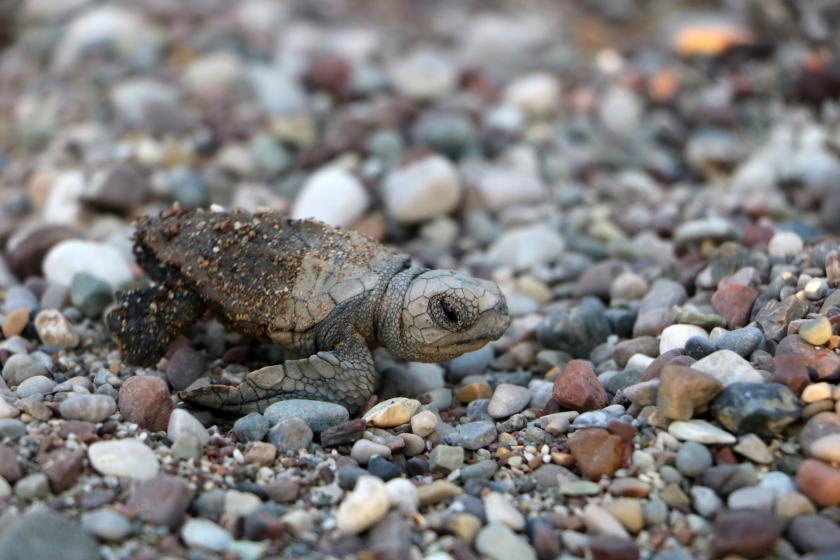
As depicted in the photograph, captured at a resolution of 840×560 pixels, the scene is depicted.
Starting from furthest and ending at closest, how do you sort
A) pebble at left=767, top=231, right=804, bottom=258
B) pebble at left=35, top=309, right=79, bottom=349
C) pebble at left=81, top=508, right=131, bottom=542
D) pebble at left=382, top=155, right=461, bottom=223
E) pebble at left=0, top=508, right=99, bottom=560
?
pebble at left=382, top=155, right=461, bottom=223 → pebble at left=767, top=231, right=804, bottom=258 → pebble at left=35, top=309, right=79, bottom=349 → pebble at left=81, top=508, right=131, bottom=542 → pebble at left=0, top=508, right=99, bottom=560

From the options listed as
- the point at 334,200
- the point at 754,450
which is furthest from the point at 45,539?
the point at 334,200

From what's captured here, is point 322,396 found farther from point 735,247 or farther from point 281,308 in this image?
point 735,247

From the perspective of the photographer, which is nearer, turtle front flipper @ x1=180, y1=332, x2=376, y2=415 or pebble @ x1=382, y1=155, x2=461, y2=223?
turtle front flipper @ x1=180, y1=332, x2=376, y2=415

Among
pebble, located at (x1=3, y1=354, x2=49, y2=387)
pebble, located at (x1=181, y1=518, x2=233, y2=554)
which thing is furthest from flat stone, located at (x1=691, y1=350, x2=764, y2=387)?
pebble, located at (x1=3, y1=354, x2=49, y2=387)

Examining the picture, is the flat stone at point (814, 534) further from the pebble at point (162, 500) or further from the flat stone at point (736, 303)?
the pebble at point (162, 500)

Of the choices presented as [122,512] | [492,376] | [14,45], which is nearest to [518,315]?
[492,376]

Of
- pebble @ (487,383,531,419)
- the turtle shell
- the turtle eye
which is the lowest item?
pebble @ (487,383,531,419)

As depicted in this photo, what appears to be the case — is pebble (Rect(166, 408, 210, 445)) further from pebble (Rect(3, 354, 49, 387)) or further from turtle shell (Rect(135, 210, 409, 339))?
pebble (Rect(3, 354, 49, 387))

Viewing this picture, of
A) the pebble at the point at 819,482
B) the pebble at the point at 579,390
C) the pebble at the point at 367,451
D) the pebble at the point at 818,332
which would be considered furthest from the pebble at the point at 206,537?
the pebble at the point at 818,332
